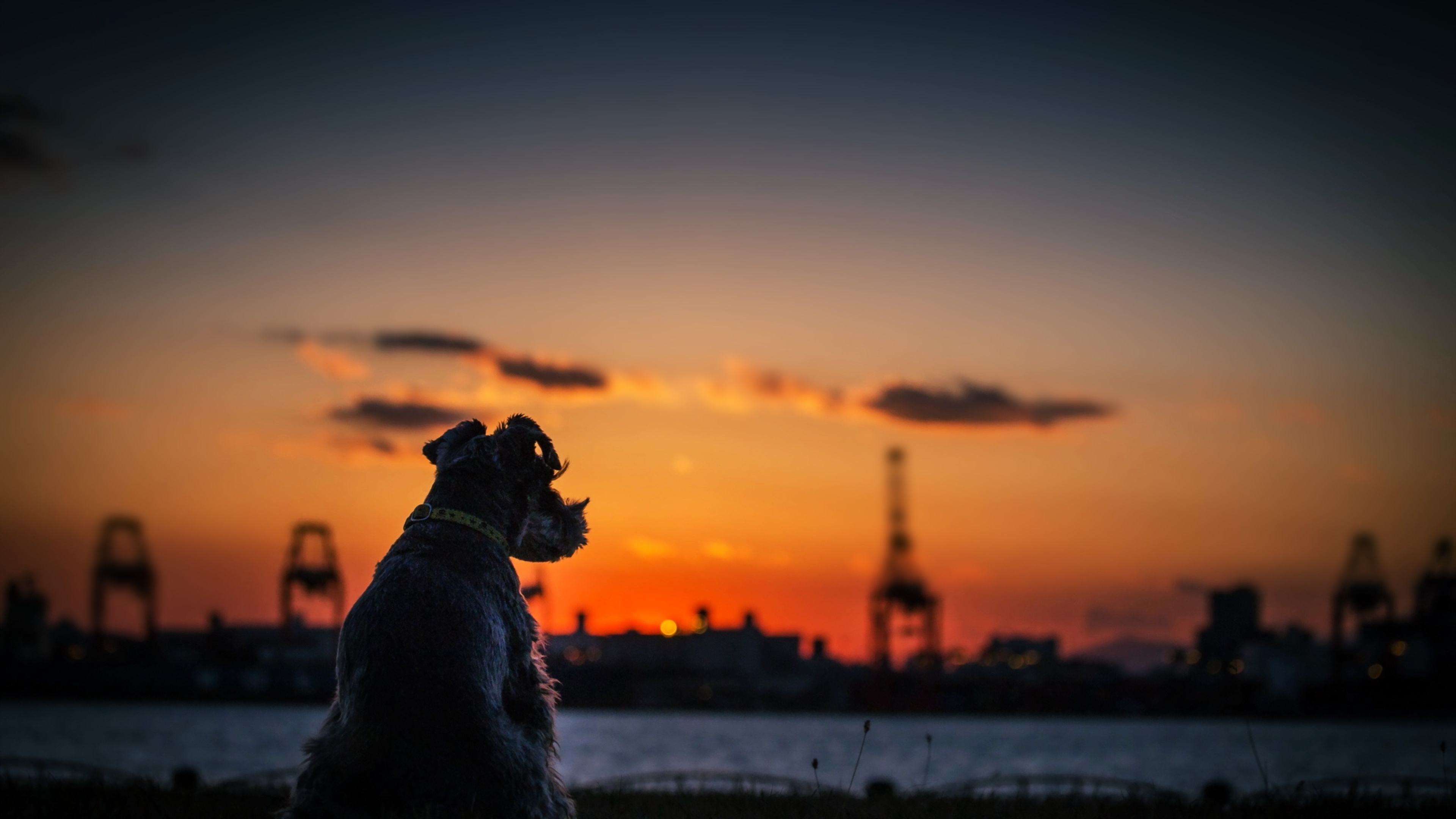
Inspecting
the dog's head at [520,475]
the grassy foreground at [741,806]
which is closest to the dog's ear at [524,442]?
the dog's head at [520,475]

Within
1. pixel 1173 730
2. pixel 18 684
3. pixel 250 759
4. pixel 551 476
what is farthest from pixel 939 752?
pixel 18 684

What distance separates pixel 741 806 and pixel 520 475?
12.6 ft

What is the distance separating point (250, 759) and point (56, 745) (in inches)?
589

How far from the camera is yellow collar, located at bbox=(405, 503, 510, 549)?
5.25m

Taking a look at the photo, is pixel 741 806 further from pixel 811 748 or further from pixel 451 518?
pixel 811 748

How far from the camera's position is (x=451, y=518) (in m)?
5.26

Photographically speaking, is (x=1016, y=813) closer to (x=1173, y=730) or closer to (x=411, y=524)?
(x=411, y=524)

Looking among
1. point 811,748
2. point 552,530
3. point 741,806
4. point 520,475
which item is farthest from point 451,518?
point 811,748

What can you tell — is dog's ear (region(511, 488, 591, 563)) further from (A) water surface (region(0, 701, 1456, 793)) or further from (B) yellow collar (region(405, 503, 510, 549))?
(A) water surface (region(0, 701, 1456, 793))

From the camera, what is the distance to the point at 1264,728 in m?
162

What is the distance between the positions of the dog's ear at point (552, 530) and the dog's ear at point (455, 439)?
434 mm

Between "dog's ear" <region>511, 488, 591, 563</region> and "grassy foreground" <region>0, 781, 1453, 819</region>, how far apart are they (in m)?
2.20

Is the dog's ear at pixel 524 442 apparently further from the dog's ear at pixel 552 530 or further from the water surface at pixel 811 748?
the water surface at pixel 811 748

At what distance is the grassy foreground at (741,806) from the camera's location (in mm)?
7395
